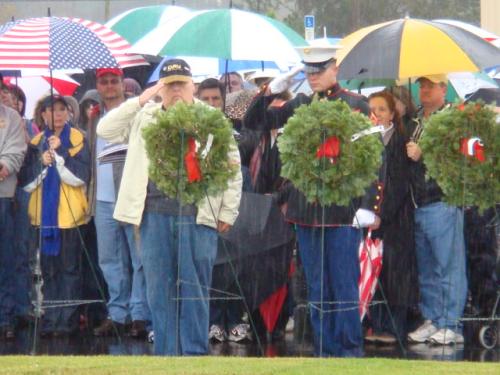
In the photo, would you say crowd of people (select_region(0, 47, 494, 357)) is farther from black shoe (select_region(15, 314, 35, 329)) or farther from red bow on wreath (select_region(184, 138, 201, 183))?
red bow on wreath (select_region(184, 138, 201, 183))

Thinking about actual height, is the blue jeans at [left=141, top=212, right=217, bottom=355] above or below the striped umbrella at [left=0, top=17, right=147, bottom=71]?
below

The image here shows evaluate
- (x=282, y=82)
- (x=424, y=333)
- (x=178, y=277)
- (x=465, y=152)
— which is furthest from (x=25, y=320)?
(x=465, y=152)

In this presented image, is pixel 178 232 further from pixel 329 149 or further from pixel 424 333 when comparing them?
pixel 424 333

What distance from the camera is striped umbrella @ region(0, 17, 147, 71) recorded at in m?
12.0

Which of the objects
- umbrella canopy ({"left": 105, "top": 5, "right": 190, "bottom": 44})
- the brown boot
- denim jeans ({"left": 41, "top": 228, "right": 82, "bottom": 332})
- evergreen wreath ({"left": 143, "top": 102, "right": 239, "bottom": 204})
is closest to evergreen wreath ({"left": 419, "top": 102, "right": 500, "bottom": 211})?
evergreen wreath ({"left": 143, "top": 102, "right": 239, "bottom": 204})

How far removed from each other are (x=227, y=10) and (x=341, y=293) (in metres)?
3.34

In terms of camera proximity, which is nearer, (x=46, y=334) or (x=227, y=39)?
(x=227, y=39)

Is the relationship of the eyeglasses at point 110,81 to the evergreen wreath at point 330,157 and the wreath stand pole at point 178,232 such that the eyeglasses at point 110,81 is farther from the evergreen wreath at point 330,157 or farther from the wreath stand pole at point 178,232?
the evergreen wreath at point 330,157

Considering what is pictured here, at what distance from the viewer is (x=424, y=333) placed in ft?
40.9

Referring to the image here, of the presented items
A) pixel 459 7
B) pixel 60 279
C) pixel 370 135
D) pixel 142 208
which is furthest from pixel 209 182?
pixel 459 7

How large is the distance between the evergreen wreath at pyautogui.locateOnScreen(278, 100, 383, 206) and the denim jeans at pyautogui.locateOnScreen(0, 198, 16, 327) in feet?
11.3

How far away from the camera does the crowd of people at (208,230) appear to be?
1077 cm

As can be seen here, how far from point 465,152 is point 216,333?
2.91 meters

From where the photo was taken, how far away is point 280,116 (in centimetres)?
1181
